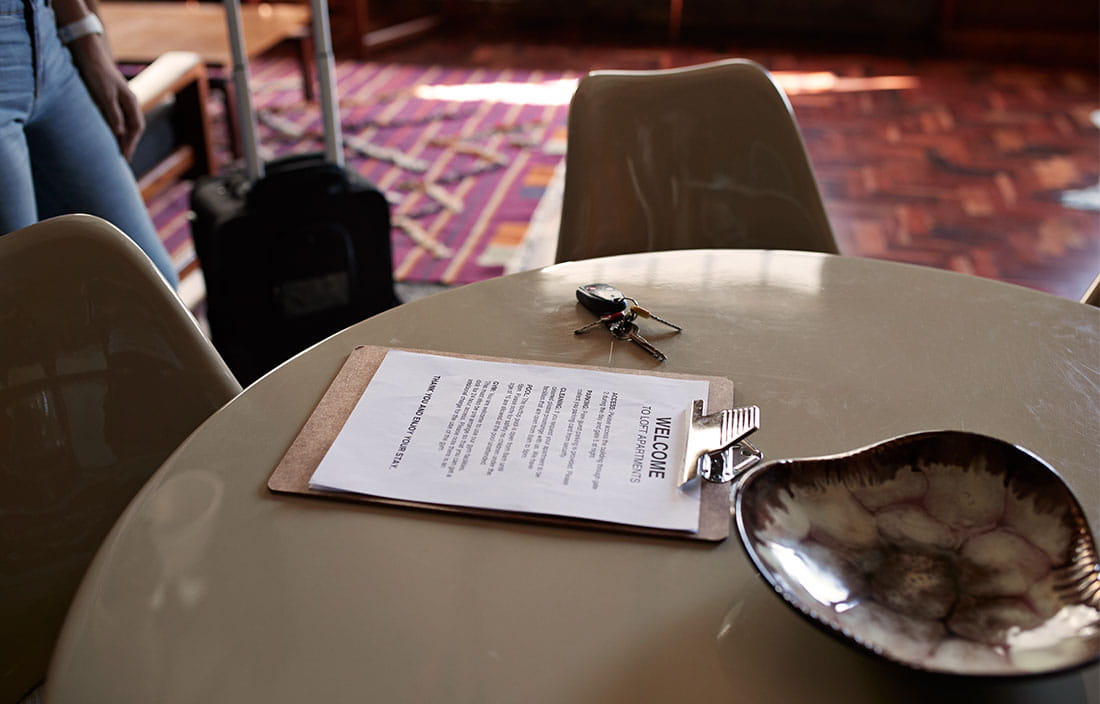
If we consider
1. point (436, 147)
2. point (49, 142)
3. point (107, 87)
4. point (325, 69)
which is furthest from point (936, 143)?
point (49, 142)

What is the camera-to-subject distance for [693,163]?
1307 millimetres

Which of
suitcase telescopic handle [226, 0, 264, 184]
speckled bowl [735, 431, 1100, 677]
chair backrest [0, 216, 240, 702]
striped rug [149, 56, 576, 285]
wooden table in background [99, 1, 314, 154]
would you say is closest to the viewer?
speckled bowl [735, 431, 1100, 677]

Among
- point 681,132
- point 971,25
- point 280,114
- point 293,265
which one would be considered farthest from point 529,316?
point 971,25

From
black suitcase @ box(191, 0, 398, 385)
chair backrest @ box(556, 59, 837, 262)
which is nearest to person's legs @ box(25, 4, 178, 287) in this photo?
black suitcase @ box(191, 0, 398, 385)

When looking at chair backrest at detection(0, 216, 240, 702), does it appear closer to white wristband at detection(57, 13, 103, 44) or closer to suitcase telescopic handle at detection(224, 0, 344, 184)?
white wristband at detection(57, 13, 103, 44)

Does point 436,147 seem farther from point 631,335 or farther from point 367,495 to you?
point 367,495

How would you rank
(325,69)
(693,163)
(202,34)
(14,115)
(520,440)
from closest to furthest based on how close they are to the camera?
1. (520,440)
2. (14,115)
3. (693,163)
4. (325,69)
5. (202,34)

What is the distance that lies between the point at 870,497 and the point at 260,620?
37 cm

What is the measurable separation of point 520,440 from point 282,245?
1166mm

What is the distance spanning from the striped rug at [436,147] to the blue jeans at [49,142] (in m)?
0.87

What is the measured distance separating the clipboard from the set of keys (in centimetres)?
6

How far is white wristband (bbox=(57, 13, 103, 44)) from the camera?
1350mm

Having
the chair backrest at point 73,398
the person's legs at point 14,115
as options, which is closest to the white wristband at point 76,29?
the person's legs at point 14,115

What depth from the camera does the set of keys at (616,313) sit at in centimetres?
85
